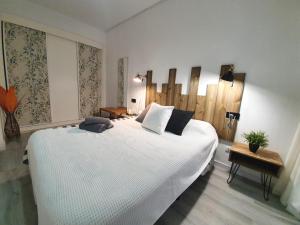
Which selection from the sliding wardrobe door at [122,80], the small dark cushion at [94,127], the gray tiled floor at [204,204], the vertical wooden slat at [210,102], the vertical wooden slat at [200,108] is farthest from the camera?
the sliding wardrobe door at [122,80]

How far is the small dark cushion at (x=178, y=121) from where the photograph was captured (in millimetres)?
2023

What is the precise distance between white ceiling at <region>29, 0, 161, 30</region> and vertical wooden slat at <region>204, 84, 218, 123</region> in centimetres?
199

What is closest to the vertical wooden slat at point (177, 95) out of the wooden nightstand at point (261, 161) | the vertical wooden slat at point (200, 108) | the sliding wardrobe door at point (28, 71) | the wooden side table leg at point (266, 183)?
the vertical wooden slat at point (200, 108)

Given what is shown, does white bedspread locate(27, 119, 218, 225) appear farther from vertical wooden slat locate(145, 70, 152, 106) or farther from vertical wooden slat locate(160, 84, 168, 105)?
vertical wooden slat locate(145, 70, 152, 106)

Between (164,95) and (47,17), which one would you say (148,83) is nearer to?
(164,95)

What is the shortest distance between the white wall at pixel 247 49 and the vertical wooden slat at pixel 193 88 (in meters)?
0.08

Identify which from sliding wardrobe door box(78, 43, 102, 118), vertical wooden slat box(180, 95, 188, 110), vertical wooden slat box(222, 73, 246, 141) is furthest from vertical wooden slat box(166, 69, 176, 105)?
sliding wardrobe door box(78, 43, 102, 118)

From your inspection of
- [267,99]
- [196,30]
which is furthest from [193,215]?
[196,30]

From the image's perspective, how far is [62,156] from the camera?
118cm

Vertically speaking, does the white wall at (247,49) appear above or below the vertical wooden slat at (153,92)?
above

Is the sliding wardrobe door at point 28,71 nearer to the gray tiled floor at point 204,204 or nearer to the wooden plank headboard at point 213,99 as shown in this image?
the gray tiled floor at point 204,204

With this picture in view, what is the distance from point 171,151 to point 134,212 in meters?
0.71

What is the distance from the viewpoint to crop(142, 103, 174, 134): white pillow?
6.56ft

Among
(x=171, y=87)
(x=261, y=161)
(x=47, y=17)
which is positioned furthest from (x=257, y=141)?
(x=47, y=17)
